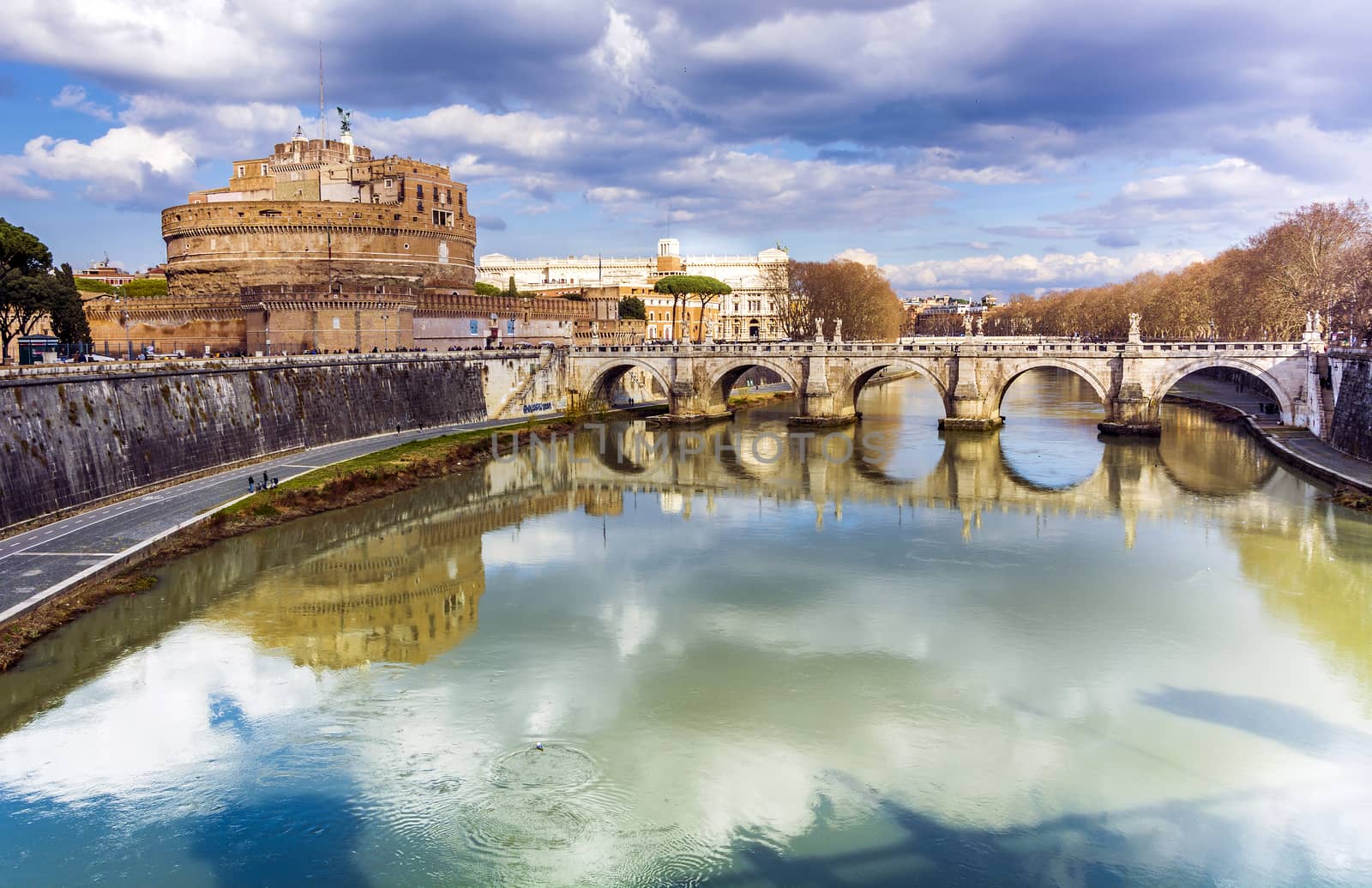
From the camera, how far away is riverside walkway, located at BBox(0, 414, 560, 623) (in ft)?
60.2

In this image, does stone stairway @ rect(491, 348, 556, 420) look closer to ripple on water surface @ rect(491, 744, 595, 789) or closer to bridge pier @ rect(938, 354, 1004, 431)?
bridge pier @ rect(938, 354, 1004, 431)

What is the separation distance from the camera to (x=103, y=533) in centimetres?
2233

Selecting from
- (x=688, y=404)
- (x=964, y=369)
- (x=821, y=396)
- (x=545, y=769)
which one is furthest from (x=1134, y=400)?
(x=545, y=769)

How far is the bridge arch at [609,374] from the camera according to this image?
176ft

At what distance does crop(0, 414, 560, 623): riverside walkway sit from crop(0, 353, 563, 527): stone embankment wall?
69 cm

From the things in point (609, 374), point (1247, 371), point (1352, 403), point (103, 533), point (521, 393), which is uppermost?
point (609, 374)

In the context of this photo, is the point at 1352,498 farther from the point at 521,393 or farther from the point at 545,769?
the point at 521,393

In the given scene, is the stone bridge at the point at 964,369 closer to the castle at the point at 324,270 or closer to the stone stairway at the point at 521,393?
the stone stairway at the point at 521,393

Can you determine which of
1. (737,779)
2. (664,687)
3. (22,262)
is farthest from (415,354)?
(737,779)

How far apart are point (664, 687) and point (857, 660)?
3.61 m

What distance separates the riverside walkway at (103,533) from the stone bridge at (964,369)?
23.3 meters

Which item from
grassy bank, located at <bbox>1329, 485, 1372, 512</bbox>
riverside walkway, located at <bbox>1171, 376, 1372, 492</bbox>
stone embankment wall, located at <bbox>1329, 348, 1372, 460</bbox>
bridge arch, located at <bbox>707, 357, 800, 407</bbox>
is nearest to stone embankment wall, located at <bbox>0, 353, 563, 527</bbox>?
bridge arch, located at <bbox>707, 357, 800, 407</bbox>

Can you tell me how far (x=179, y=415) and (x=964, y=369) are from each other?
33946mm

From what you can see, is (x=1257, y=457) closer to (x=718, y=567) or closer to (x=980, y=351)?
(x=980, y=351)
